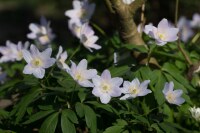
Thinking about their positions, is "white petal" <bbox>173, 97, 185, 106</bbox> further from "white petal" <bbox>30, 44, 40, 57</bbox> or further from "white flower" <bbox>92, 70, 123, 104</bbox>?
"white petal" <bbox>30, 44, 40, 57</bbox>

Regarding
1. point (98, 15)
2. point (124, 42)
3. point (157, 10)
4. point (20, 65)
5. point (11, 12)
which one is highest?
point (124, 42)

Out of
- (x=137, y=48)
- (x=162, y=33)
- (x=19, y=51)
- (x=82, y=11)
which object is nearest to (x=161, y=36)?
(x=162, y=33)

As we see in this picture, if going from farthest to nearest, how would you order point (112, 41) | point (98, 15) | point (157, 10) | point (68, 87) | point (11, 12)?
point (11, 12) → point (98, 15) → point (157, 10) → point (112, 41) → point (68, 87)

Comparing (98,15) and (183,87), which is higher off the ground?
(183,87)

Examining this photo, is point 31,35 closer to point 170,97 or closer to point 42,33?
point 42,33

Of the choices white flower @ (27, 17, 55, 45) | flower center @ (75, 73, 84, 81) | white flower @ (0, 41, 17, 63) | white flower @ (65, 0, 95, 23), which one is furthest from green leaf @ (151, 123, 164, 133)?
white flower @ (27, 17, 55, 45)

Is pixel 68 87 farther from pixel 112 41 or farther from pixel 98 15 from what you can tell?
pixel 98 15

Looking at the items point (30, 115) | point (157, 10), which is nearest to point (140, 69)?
point (30, 115)
